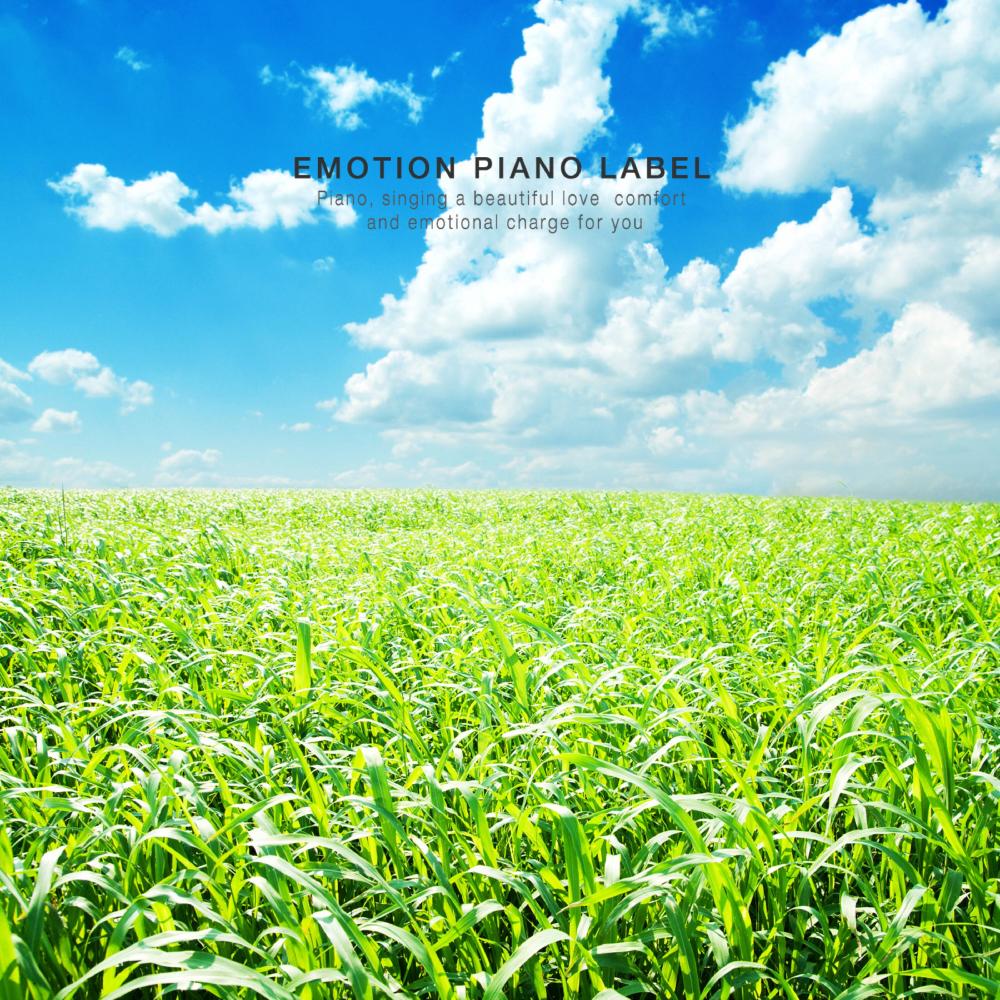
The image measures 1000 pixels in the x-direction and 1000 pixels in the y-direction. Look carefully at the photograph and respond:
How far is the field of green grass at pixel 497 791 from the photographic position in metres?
1.78

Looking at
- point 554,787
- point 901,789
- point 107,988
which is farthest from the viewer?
point 901,789

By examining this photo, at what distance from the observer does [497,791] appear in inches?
103

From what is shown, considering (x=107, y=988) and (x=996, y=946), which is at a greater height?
(x=107, y=988)

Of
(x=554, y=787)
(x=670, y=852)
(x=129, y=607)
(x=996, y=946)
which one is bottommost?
(x=996, y=946)

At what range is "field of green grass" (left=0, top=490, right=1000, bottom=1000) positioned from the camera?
5.84 feet

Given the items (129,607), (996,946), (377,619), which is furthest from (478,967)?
(129,607)

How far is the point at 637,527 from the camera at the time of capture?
413 inches

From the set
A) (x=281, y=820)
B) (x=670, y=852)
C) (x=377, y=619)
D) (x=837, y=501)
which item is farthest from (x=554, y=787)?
(x=837, y=501)

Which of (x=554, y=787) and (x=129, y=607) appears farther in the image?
(x=129, y=607)

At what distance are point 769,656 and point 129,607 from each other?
4302mm

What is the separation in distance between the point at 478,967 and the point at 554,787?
0.55 m

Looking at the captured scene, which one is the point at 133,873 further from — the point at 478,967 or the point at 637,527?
the point at 637,527

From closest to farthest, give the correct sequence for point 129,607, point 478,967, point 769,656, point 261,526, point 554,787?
point 478,967 → point 554,787 → point 769,656 → point 129,607 → point 261,526

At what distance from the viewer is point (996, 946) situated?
1.96 meters
